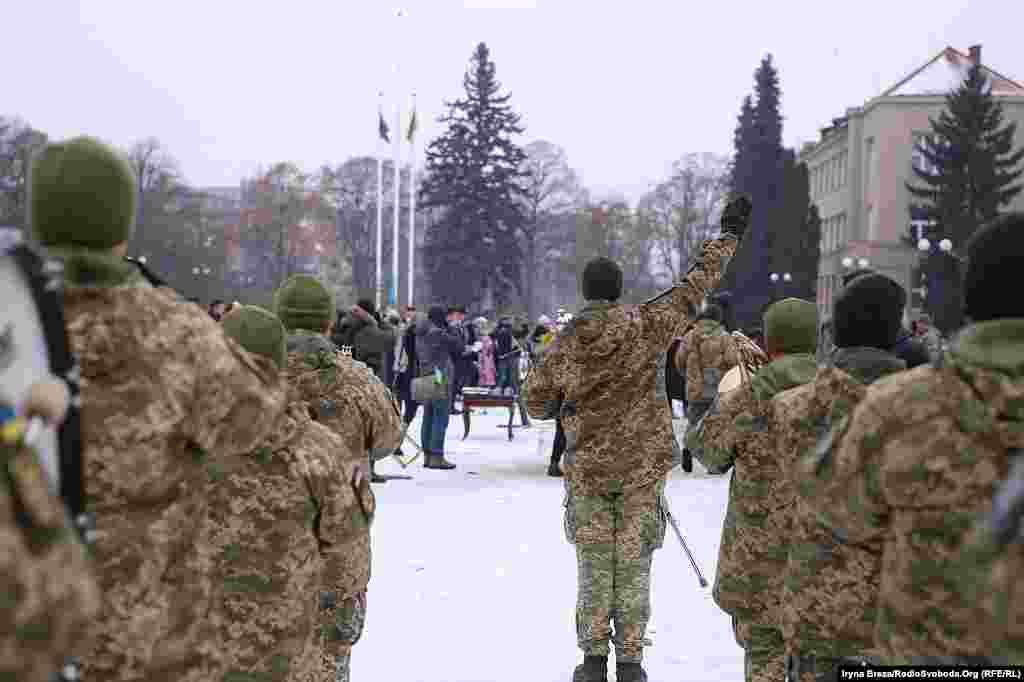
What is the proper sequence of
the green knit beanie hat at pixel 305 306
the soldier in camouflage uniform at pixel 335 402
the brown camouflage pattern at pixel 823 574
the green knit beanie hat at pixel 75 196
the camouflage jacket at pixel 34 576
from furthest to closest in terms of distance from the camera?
1. the green knit beanie hat at pixel 305 306
2. the soldier in camouflage uniform at pixel 335 402
3. the brown camouflage pattern at pixel 823 574
4. the green knit beanie hat at pixel 75 196
5. the camouflage jacket at pixel 34 576

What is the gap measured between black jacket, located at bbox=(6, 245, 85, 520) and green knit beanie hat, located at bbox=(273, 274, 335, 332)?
263 centimetres

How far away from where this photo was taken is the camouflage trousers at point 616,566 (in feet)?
21.9

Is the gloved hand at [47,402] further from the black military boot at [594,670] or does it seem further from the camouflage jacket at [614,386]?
the black military boot at [594,670]

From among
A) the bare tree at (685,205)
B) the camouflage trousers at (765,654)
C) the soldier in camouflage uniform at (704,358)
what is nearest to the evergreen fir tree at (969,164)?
the bare tree at (685,205)

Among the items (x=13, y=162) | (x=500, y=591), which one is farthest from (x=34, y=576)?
(x=13, y=162)

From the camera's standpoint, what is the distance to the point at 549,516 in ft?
40.3

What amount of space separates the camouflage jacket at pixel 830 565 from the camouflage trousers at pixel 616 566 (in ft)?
7.93

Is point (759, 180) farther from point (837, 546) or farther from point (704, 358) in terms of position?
point (837, 546)

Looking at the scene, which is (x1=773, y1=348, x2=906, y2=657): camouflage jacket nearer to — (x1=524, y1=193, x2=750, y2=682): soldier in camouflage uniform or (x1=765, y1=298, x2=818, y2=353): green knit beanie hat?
(x1=765, y1=298, x2=818, y2=353): green knit beanie hat

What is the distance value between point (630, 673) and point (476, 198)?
6054 cm

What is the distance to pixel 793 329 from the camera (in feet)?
16.4

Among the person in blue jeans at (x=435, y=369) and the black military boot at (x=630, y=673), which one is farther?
the person in blue jeans at (x=435, y=369)

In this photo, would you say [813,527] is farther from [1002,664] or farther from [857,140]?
[857,140]

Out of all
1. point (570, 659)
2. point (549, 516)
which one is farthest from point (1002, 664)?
point (549, 516)
